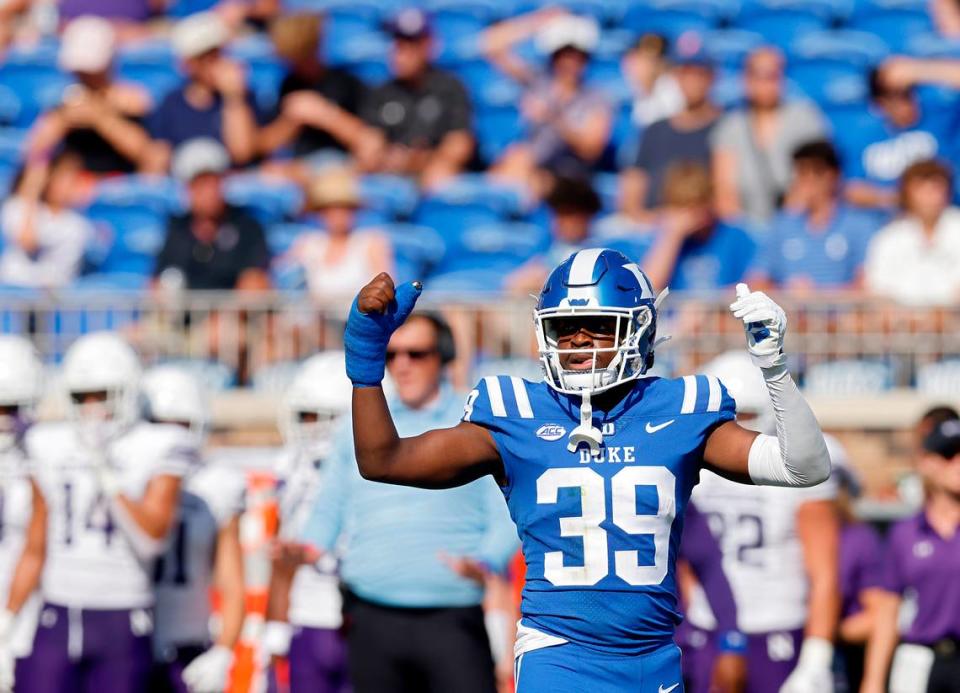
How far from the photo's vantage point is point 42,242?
9625 millimetres

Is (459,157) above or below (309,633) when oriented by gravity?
above

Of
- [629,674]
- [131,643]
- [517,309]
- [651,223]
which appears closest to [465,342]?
[517,309]

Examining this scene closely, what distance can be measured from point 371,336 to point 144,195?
6368 mm

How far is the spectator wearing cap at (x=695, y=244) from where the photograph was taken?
28.2 feet

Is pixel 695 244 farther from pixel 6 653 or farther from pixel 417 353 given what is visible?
pixel 6 653

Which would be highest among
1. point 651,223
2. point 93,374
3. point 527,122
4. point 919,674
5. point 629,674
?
point 527,122

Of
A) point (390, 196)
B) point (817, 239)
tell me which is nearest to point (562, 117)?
point (390, 196)

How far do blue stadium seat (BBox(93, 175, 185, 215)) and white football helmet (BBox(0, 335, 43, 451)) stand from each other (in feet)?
10.4

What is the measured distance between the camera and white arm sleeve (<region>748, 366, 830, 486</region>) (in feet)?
13.0

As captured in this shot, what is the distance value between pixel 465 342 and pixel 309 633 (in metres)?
1.89

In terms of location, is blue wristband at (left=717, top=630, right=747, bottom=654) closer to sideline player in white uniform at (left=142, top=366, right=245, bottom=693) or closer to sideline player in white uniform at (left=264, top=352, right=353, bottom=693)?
sideline player in white uniform at (left=264, top=352, right=353, bottom=693)

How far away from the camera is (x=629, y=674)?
13.3 feet

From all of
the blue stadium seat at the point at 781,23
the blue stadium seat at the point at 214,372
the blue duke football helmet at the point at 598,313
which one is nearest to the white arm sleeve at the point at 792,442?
the blue duke football helmet at the point at 598,313

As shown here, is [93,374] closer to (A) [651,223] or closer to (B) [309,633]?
(B) [309,633]
